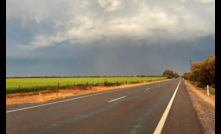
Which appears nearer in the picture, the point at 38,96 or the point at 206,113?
the point at 206,113

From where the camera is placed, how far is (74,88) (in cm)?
2588

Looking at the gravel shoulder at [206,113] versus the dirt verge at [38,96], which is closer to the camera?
the gravel shoulder at [206,113]

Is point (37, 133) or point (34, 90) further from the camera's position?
point (34, 90)

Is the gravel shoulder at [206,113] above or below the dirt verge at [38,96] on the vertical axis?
above

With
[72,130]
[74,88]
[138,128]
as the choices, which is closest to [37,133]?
[72,130]

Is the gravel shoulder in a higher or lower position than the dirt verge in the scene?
higher

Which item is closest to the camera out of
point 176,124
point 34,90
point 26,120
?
point 176,124

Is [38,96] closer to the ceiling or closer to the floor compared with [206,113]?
closer to the floor

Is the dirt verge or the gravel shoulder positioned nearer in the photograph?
the gravel shoulder
